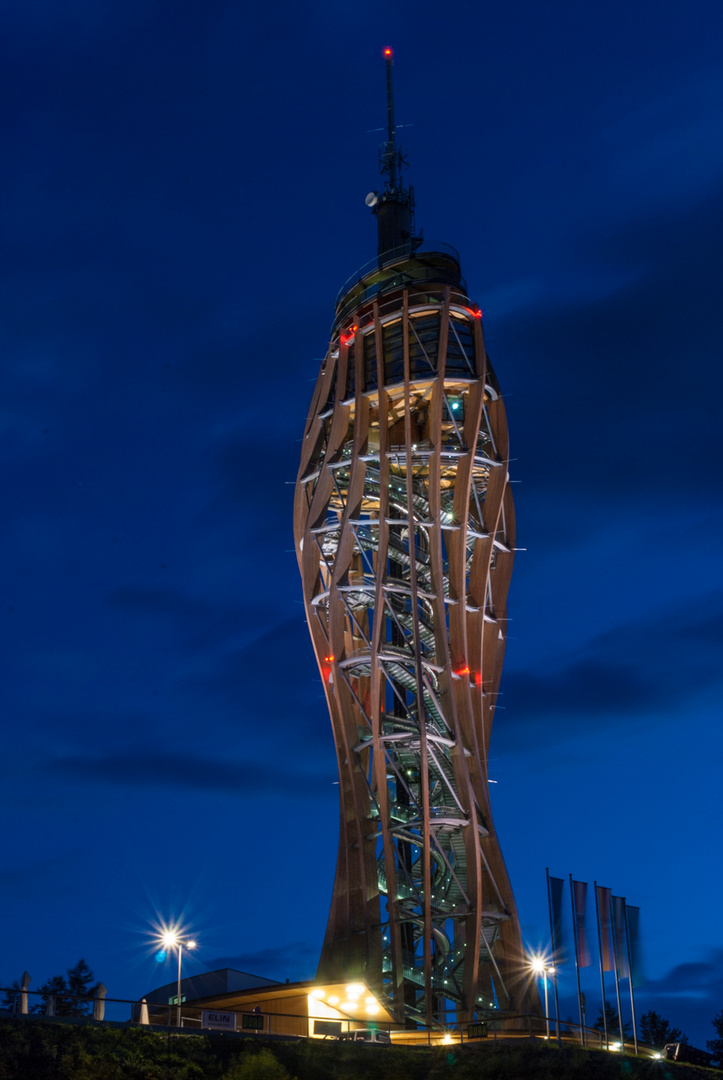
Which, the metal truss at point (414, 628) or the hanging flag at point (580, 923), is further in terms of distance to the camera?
the metal truss at point (414, 628)

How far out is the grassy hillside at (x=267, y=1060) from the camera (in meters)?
25.8

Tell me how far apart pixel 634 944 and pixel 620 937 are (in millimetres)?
732

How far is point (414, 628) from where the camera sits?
46812 mm

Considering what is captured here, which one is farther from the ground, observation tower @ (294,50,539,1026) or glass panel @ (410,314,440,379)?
glass panel @ (410,314,440,379)

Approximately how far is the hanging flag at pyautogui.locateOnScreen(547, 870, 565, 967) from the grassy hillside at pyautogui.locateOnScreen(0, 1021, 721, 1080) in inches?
182

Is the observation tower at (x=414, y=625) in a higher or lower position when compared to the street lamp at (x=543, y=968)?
higher

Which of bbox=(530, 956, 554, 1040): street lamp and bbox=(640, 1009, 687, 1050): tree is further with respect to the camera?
bbox=(640, 1009, 687, 1050): tree

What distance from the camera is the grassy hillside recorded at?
2581 centimetres

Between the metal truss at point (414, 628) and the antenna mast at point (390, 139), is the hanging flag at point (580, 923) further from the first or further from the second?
the antenna mast at point (390, 139)

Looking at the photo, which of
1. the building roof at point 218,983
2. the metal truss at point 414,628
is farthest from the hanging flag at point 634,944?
the building roof at point 218,983

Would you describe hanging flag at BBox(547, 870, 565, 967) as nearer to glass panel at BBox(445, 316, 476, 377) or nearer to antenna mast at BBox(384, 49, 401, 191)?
glass panel at BBox(445, 316, 476, 377)

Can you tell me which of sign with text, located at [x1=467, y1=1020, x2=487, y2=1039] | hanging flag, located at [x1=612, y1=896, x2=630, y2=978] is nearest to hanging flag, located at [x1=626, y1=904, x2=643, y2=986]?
hanging flag, located at [x1=612, y1=896, x2=630, y2=978]

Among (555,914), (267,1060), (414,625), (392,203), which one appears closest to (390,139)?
(392,203)

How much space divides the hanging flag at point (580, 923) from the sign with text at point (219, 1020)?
13.4 m
